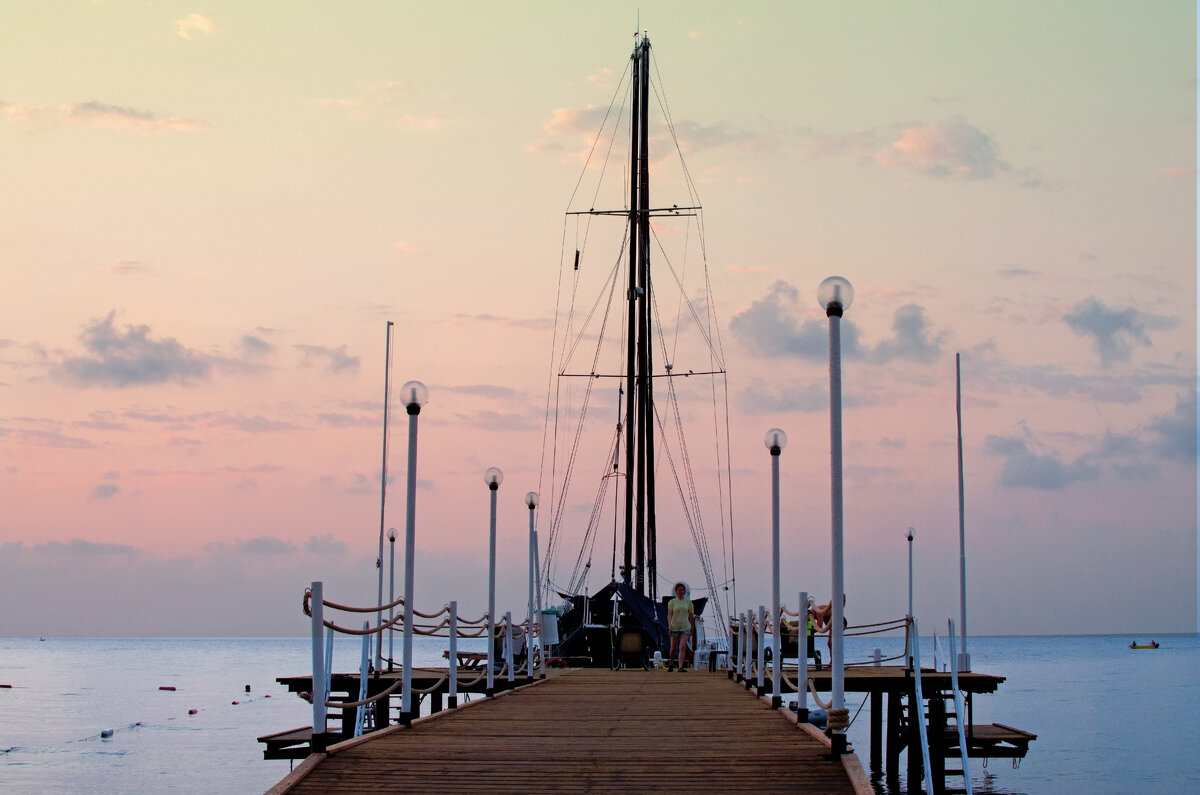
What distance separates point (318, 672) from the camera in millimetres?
10328

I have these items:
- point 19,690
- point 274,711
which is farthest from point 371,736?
point 19,690

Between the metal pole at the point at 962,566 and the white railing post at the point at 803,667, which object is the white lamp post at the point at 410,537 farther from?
the metal pole at the point at 962,566

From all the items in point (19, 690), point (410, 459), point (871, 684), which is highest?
point (410, 459)

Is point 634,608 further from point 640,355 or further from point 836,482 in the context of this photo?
point 836,482

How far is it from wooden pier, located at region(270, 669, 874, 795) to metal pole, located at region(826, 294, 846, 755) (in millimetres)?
433

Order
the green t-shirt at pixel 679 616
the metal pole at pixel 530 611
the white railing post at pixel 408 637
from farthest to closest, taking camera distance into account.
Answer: the green t-shirt at pixel 679 616
the metal pole at pixel 530 611
the white railing post at pixel 408 637

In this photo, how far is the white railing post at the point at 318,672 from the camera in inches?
400

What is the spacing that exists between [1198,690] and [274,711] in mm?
66356

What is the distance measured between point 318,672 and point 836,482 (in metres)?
4.44

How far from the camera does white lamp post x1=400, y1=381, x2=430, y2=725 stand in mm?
13375

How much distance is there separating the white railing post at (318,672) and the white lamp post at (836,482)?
397 centimetres

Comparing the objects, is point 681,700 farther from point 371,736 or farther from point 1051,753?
point 1051,753

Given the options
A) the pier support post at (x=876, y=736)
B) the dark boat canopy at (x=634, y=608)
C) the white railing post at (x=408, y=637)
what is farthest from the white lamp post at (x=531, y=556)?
the pier support post at (x=876, y=736)

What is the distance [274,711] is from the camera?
74.0 m
